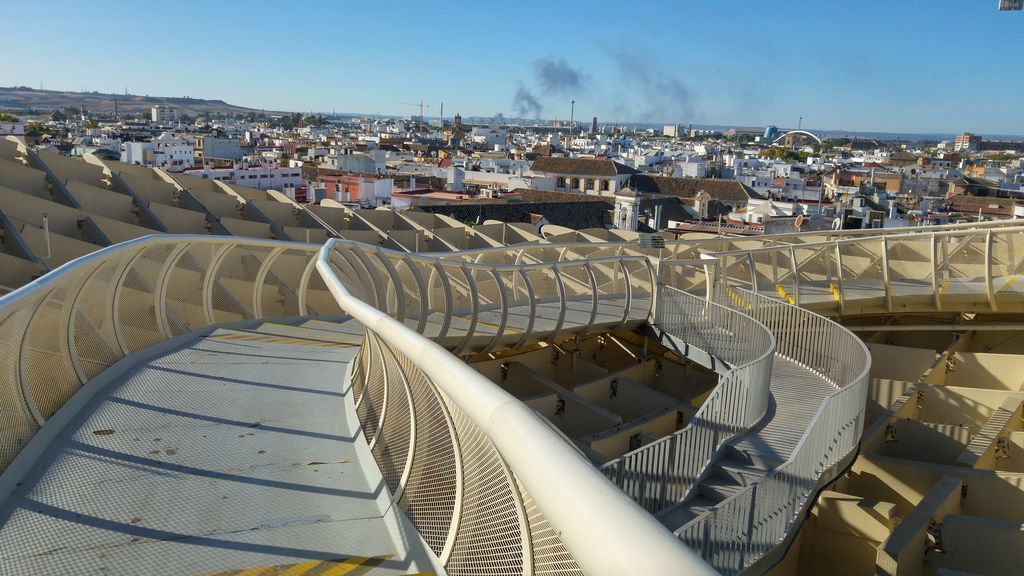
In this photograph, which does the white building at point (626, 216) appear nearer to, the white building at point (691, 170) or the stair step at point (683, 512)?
the stair step at point (683, 512)

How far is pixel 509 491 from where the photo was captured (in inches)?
114

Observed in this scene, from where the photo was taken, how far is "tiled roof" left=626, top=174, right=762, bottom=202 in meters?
62.3

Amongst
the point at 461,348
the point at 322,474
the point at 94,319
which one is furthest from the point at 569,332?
the point at 322,474

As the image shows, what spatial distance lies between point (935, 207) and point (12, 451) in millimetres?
62955

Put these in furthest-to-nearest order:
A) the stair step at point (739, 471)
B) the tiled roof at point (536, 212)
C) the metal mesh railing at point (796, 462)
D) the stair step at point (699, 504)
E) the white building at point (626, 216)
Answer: the white building at point (626, 216), the tiled roof at point (536, 212), the stair step at point (739, 471), the stair step at point (699, 504), the metal mesh railing at point (796, 462)

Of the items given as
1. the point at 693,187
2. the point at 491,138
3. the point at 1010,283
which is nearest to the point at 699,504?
the point at 1010,283

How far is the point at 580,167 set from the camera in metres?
75.2

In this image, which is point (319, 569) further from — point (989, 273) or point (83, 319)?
point (989, 273)

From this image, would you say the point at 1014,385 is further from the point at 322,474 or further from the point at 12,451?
the point at 12,451

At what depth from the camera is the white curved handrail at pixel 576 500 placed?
1587 millimetres

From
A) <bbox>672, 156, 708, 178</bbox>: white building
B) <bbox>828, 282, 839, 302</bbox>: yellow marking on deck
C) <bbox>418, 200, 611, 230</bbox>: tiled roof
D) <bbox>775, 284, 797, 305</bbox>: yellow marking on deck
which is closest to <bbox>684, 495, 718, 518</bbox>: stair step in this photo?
<bbox>775, 284, 797, 305</bbox>: yellow marking on deck

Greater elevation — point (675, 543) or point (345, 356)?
point (675, 543)

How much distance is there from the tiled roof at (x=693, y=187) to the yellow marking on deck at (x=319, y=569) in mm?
60404

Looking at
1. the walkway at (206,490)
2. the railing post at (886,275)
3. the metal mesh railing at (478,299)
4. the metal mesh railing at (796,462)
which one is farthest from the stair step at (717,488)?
the railing post at (886,275)
